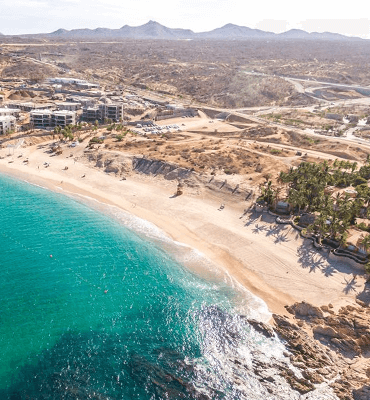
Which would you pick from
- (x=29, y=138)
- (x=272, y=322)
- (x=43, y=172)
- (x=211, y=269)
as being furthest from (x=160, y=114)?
(x=272, y=322)

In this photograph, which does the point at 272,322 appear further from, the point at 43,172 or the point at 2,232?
the point at 43,172

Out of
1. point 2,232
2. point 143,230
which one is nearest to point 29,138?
point 2,232

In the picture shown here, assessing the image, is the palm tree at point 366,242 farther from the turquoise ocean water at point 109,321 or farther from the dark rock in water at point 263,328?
the turquoise ocean water at point 109,321

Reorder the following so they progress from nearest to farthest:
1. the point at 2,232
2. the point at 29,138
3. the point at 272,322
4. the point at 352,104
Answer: the point at 272,322 → the point at 2,232 → the point at 29,138 → the point at 352,104

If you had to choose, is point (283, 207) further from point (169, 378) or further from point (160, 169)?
point (169, 378)

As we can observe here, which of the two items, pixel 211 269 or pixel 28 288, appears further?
pixel 211 269

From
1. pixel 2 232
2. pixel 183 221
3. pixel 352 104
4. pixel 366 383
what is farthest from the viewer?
pixel 352 104

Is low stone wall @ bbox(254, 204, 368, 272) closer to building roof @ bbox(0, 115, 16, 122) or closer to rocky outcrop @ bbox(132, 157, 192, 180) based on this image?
rocky outcrop @ bbox(132, 157, 192, 180)
